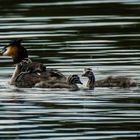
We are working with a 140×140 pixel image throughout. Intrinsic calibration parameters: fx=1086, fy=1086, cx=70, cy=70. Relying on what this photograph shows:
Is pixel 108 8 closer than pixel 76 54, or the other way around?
pixel 76 54

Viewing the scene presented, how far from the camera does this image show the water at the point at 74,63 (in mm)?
14652

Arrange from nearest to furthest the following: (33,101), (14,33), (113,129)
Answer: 1. (113,129)
2. (33,101)
3. (14,33)

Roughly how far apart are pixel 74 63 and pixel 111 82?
2583 mm

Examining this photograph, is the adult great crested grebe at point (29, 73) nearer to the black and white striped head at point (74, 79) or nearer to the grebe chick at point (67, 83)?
the grebe chick at point (67, 83)

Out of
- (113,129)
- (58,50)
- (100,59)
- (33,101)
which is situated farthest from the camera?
(58,50)

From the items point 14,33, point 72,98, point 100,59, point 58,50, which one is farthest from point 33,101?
point 14,33

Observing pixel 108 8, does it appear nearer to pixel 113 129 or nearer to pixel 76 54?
pixel 76 54

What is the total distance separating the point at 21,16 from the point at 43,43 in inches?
183

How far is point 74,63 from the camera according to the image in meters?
21.0

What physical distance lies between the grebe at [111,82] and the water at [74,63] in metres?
0.11

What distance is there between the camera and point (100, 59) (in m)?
21.2

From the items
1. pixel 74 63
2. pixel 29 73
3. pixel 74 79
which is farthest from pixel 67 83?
pixel 74 63

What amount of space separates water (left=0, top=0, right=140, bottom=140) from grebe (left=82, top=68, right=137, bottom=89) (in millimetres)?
112

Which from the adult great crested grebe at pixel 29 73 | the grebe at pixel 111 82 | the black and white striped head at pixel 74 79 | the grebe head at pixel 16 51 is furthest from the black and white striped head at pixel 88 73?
the grebe head at pixel 16 51
